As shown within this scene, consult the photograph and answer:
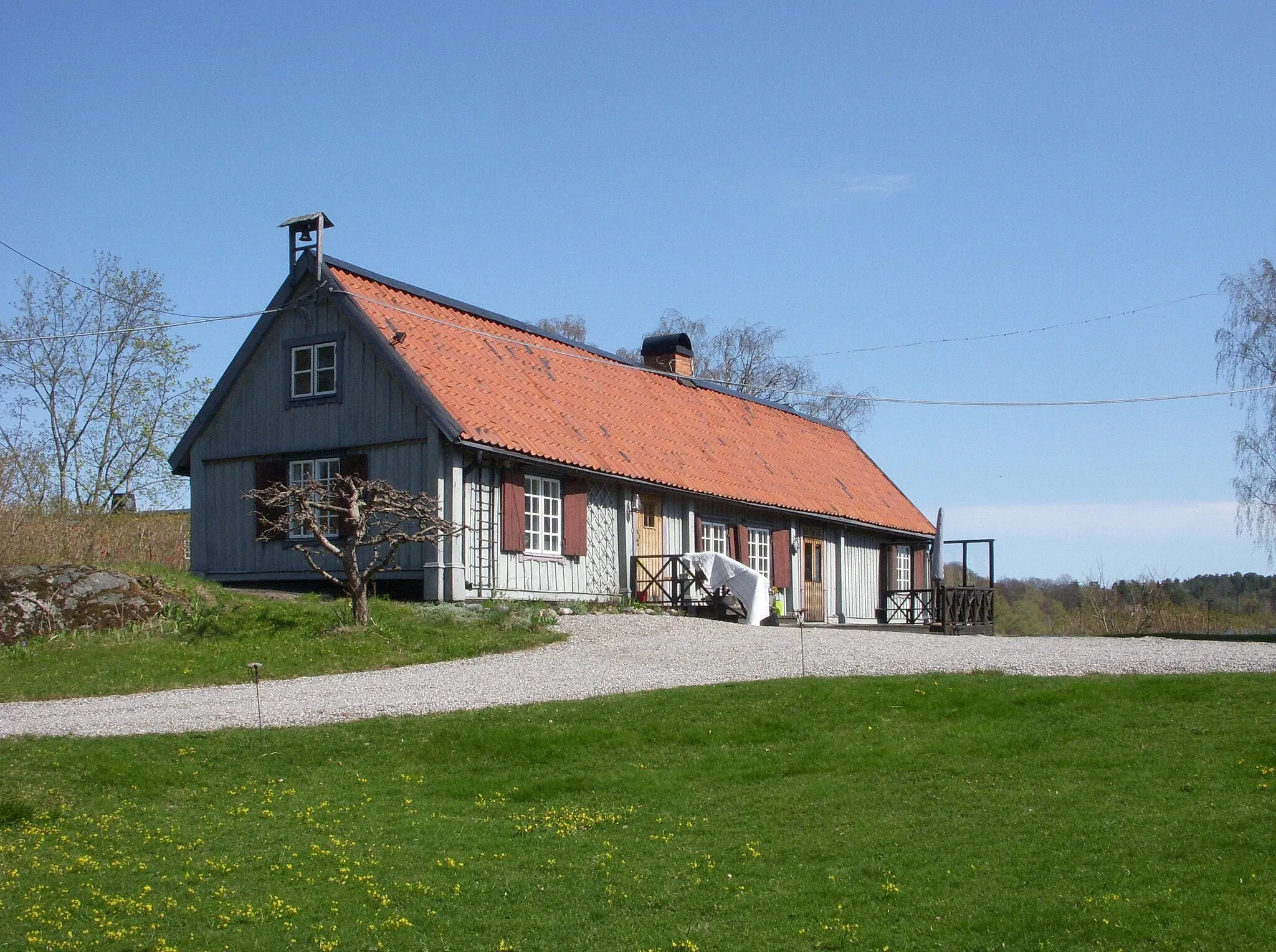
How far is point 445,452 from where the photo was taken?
886 inches

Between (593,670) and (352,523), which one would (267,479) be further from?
(593,670)

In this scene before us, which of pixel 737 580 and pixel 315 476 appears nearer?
pixel 315 476

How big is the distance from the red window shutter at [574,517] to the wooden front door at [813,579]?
29.5 feet

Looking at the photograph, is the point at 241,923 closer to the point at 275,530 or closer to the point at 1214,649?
the point at 1214,649

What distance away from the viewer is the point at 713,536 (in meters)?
29.2

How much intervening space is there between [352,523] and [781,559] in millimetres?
13323

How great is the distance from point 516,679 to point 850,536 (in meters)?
20.3

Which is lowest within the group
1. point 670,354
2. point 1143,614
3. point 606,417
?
point 1143,614

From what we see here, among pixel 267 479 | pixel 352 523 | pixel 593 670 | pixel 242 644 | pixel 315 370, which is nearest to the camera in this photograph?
pixel 593 670

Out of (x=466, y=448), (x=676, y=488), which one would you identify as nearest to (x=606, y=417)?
(x=676, y=488)

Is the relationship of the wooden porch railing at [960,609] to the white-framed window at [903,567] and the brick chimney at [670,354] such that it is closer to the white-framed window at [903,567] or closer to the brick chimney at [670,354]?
the white-framed window at [903,567]

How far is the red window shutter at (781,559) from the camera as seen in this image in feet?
102

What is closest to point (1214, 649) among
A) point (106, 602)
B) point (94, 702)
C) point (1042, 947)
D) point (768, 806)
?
point (768, 806)

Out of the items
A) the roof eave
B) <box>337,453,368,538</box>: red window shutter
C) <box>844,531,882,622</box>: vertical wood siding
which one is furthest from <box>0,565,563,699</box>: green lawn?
<box>844,531,882,622</box>: vertical wood siding
